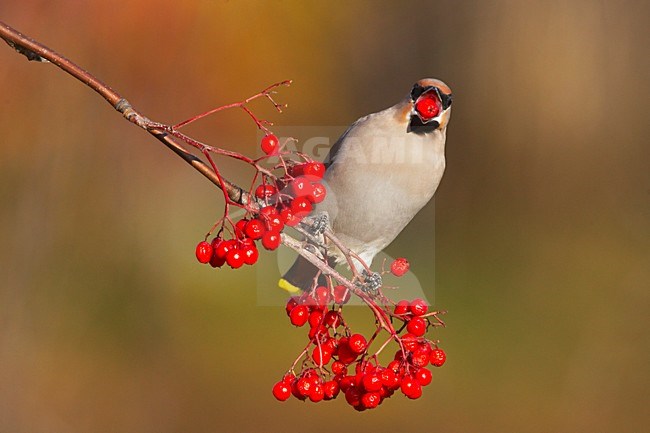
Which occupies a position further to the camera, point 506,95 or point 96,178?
point 506,95

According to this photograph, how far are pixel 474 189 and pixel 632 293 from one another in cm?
100

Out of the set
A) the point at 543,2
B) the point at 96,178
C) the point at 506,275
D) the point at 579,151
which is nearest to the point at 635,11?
the point at 543,2

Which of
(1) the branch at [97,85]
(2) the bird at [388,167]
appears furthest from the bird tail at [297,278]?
(1) the branch at [97,85]

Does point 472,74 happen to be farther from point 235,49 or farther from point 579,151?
point 235,49

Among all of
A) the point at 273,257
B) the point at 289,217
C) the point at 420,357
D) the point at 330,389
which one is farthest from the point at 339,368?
the point at 273,257

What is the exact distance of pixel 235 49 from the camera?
13.9ft

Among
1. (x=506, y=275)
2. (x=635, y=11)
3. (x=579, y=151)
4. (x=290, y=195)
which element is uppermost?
(x=635, y=11)

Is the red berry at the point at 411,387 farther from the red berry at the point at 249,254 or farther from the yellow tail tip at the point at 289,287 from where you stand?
the yellow tail tip at the point at 289,287

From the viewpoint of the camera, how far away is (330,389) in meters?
1.28

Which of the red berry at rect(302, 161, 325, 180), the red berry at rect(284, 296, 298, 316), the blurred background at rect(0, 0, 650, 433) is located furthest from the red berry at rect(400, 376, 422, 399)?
the blurred background at rect(0, 0, 650, 433)

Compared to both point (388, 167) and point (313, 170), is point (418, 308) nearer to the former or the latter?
point (313, 170)

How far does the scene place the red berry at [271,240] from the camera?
43.7 inches

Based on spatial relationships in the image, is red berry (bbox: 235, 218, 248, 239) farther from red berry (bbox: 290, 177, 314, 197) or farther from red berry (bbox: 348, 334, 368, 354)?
red berry (bbox: 348, 334, 368, 354)

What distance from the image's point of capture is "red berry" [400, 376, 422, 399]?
3.97 feet
